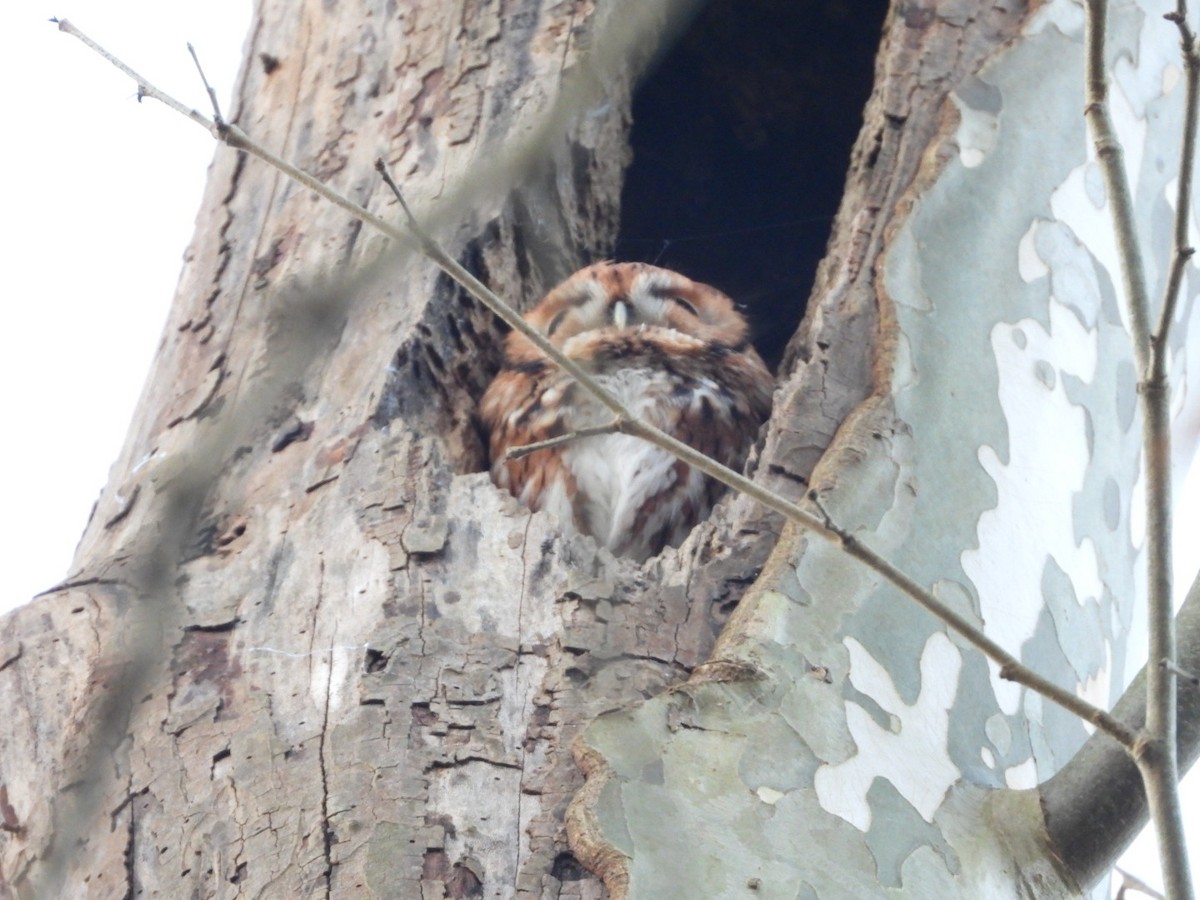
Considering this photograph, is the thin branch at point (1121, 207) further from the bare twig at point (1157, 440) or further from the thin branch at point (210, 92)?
the thin branch at point (210, 92)

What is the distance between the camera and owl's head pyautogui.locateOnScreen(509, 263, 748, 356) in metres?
3.53

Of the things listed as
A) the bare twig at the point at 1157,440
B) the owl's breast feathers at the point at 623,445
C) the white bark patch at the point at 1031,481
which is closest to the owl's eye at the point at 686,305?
the owl's breast feathers at the point at 623,445

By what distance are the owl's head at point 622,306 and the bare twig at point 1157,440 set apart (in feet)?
6.42

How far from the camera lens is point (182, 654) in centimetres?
206

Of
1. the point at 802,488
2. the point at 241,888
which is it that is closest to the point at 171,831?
the point at 241,888

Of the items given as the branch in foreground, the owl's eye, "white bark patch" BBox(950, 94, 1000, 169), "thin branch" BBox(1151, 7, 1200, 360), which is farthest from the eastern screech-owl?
"thin branch" BBox(1151, 7, 1200, 360)

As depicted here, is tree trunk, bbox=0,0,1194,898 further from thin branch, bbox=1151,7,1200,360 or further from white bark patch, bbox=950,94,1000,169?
thin branch, bbox=1151,7,1200,360

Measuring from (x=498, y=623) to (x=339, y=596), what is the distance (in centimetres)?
Result: 22

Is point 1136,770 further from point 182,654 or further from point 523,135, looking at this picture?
point 523,135

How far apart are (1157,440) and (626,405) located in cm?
178

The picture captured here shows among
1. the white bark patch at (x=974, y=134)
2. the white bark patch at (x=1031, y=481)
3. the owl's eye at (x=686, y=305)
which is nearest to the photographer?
the white bark patch at (x=1031, y=481)

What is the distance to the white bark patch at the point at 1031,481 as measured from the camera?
1.95 m

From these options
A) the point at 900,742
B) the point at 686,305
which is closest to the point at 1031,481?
the point at 900,742

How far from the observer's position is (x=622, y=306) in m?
3.52
